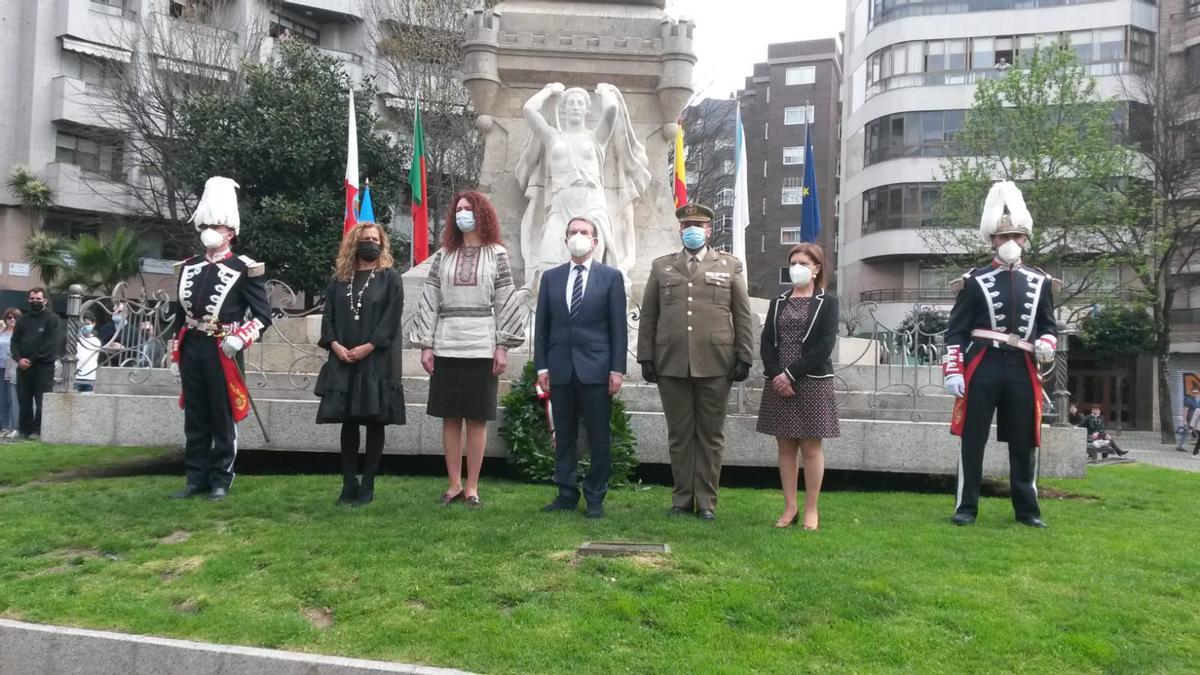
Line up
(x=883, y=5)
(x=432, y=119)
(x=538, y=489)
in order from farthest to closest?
1. (x=883, y=5)
2. (x=432, y=119)
3. (x=538, y=489)

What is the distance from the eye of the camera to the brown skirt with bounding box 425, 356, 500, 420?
715 cm

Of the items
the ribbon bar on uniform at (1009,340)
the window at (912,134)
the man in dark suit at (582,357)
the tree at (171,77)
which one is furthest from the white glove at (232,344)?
the window at (912,134)

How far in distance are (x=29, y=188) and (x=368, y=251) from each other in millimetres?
29588

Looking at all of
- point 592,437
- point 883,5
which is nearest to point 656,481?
point 592,437

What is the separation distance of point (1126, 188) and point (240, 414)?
2783 cm

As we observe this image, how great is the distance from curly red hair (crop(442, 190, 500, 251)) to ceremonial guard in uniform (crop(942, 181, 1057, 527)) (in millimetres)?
3383

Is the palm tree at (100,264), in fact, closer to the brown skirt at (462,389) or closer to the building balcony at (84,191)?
the building balcony at (84,191)

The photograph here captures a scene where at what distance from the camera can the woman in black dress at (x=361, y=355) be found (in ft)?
22.8

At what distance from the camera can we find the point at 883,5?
145 feet

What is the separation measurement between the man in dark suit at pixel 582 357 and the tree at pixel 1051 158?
2122 cm

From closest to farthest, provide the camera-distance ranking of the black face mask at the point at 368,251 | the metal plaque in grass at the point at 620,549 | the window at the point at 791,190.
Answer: the metal plaque in grass at the point at 620,549, the black face mask at the point at 368,251, the window at the point at 791,190

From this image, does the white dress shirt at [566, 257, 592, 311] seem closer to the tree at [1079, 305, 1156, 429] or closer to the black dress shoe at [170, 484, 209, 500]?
the black dress shoe at [170, 484, 209, 500]

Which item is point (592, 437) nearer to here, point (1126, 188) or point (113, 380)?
point (113, 380)

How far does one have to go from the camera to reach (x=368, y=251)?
7.26 m
